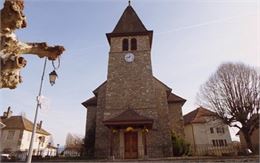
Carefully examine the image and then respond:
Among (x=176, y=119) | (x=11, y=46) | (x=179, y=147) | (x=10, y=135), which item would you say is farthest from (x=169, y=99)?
(x=10, y=135)

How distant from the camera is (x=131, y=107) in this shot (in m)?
18.5

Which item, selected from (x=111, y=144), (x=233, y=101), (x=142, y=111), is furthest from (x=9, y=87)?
(x=233, y=101)

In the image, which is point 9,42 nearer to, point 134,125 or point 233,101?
point 134,125

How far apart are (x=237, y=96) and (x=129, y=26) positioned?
533 inches

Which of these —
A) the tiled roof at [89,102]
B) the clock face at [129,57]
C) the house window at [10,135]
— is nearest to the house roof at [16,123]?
the house window at [10,135]

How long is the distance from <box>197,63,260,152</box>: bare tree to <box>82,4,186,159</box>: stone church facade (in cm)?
492

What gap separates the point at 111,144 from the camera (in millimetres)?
16734

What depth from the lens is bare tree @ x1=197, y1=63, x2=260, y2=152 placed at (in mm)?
17438

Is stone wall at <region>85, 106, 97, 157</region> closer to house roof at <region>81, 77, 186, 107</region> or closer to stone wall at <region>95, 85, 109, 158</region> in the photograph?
house roof at <region>81, 77, 186, 107</region>

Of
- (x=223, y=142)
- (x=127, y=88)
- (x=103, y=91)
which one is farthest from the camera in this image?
(x=223, y=142)

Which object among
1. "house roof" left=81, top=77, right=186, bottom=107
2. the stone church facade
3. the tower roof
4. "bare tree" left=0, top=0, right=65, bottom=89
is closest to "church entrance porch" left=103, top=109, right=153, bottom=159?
the stone church facade

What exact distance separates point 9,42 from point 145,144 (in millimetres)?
14811

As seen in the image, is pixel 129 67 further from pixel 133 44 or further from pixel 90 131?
pixel 90 131

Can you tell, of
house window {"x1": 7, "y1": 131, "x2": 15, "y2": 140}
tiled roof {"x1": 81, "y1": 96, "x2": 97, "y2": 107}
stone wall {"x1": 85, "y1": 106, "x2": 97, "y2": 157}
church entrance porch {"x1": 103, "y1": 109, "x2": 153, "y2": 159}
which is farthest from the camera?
house window {"x1": 7, "y1": 131, "x2": 15, "y2": 140}
